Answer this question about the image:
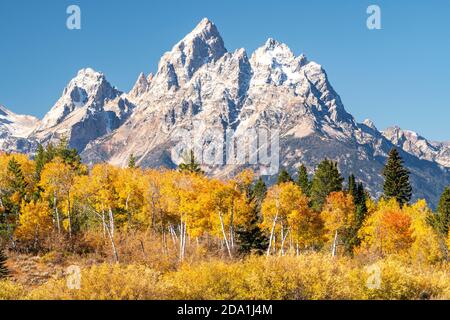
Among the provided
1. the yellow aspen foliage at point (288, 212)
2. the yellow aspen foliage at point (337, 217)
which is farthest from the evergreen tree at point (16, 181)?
the yellow aspen foliage at point (337, 217)

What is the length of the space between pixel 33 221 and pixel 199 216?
74.3 feet

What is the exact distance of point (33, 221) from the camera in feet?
209

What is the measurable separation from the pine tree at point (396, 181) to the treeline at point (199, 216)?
A: 29.9 feet

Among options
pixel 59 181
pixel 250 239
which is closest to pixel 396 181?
pixel 250 239

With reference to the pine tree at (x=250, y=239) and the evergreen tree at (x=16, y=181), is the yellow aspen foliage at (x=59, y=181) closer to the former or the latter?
the evergreen tree at (x=16, y=181)

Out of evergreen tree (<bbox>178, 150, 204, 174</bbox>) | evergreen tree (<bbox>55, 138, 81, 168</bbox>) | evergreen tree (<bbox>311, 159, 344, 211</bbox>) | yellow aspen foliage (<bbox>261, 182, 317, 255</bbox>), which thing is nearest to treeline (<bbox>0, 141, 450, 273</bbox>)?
yellow aspen foliage (<bbox>261, 182, 317, 255</bbox>)

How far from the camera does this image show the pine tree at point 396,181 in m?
92.8

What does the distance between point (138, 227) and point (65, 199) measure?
1175 centimetres

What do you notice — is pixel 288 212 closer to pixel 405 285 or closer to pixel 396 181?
pixel 405 285

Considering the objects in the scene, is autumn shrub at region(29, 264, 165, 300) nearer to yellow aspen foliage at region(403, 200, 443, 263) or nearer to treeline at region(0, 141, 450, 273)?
treeline at region(0, 141, 450, 273)

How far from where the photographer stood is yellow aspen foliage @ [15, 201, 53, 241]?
63.7 metres
